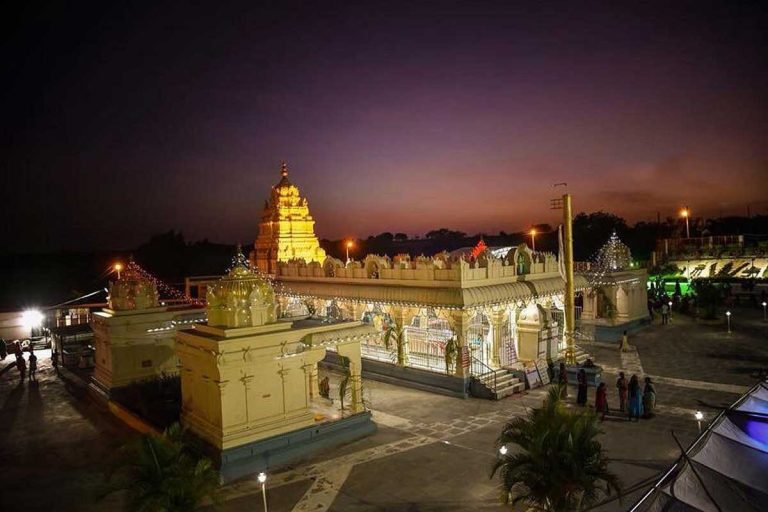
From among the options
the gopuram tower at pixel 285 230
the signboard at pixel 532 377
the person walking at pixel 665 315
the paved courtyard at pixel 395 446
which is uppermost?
the gopuram tower at pixel 285 230

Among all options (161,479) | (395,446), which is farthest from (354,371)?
(161,479)

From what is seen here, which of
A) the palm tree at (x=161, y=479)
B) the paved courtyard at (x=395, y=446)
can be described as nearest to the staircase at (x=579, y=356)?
the paved courtyard at (x=395, y=446)

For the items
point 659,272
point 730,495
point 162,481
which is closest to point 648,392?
point 730,495

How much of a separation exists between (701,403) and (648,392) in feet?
8.24

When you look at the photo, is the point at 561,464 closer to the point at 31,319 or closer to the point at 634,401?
the point at 634,401

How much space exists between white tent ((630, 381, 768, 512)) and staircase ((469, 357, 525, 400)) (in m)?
10.0

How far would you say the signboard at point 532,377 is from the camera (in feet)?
A: 60.4

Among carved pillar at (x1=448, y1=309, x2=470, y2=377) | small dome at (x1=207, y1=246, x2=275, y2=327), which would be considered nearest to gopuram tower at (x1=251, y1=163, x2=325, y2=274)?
carved pillar at (x1=448, y1=309, x2=470, y2=377)

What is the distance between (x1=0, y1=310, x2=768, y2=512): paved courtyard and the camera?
35.4 ft

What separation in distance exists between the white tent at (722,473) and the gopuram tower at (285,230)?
25134 millimetres

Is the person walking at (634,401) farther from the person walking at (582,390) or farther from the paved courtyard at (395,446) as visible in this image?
the person walking at (582,390)

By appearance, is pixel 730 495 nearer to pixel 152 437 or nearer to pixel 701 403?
pixel 152 437

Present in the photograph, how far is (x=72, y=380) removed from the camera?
21.6 metres

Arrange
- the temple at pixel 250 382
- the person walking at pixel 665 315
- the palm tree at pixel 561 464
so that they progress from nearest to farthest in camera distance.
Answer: the palm tree at pixel 561 464 → the temple at pixel 250 382 → the person walking at pixel 665 315
